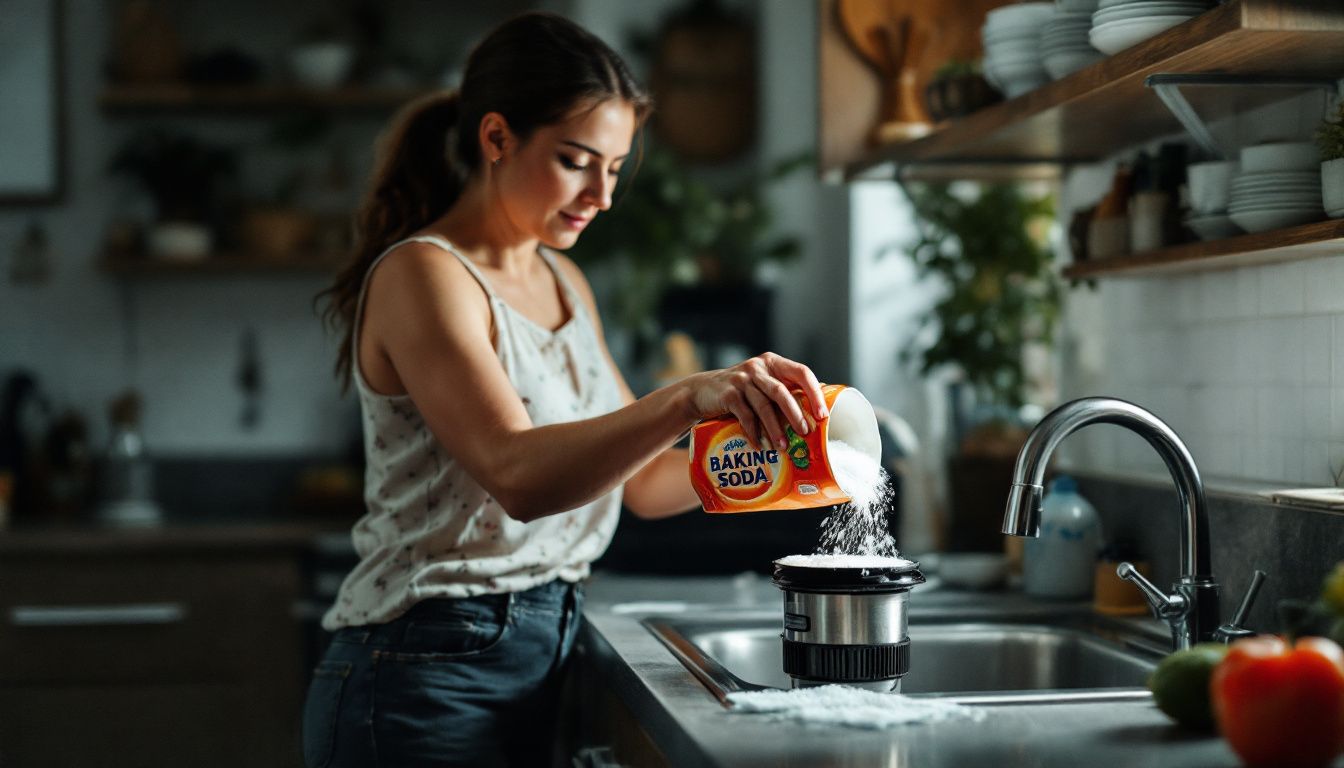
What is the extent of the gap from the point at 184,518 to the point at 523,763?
2.25 metres

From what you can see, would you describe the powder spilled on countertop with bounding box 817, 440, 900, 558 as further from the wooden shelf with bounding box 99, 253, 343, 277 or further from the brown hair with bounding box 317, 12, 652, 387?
the wooden shelf with bounding box 99, 253, 343, 277

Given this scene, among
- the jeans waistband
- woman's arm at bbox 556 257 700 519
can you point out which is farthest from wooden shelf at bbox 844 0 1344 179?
the jeans waistband

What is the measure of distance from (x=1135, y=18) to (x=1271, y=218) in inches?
9.5

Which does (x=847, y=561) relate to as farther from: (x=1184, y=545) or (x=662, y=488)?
(x=662, y=488)

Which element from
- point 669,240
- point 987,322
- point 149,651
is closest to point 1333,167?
point 987,322

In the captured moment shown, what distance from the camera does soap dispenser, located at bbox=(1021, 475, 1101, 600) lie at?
194 centimetres

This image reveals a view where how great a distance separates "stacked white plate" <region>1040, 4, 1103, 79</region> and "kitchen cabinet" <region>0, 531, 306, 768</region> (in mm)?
2072

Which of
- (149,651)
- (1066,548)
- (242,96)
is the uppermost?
(242,96)

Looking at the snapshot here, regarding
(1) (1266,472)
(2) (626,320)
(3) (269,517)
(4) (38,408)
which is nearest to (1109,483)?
(1) (1266,472)

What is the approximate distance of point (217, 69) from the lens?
357cm

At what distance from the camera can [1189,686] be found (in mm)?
1124

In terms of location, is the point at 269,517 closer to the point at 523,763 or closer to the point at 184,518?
the point at 184,518

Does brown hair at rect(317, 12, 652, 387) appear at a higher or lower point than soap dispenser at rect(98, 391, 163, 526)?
higher

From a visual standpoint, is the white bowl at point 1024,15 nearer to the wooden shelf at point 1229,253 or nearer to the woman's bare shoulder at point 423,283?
the wooden shelf at point 1229,253
